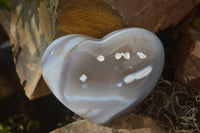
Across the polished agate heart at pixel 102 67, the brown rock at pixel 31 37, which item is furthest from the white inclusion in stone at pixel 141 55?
the brown rock at pixel 31 37

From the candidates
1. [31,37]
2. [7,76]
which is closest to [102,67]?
[31,37]

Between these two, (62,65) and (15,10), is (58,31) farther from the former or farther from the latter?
(15,10)

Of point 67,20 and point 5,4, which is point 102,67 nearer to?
point 67,20

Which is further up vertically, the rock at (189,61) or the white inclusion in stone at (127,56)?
the white inclusion in stone at (127,56)

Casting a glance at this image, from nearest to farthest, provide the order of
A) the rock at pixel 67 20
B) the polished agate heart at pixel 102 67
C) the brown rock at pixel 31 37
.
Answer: the polished agate heart at pixel 102 67 → the rock at pixel 67 20 → the brown rock at pixel 31 37

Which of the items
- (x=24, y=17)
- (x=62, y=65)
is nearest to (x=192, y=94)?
(x=62, y=65)

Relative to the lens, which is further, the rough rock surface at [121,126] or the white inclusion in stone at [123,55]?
the rough rock surface at [121,126]

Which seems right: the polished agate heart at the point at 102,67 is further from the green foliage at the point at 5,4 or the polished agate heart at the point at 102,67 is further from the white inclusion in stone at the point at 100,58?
the green foliage at the point at 5,4

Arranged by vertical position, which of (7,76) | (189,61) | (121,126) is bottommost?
(7,76)
